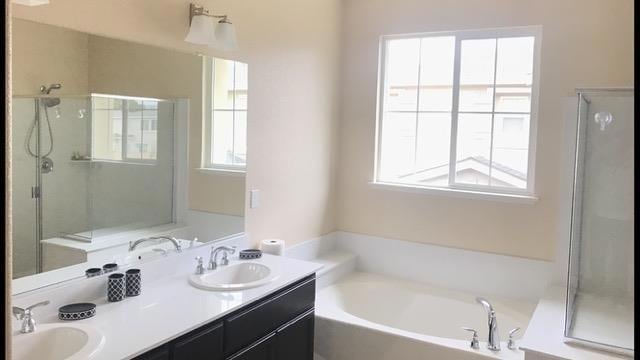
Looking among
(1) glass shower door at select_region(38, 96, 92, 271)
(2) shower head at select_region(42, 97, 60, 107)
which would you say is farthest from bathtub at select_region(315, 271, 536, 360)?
(2) shower head at select_region(42, 97, 60, 107)

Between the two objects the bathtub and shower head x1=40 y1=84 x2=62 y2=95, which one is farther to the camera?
the bathtub

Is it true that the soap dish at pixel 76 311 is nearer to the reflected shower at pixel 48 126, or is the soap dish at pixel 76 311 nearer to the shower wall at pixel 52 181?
the shower wall at pixel 52 181

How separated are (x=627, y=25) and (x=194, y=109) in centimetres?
265

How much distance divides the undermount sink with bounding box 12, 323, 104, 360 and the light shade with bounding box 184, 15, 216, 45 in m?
1.43

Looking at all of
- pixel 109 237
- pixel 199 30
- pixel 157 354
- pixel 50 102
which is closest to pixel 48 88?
pixel 50 102

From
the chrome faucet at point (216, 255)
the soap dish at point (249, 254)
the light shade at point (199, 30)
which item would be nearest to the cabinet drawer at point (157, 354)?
the chrome faucet at point (216, 255)

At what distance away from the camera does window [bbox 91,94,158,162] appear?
2217 millimetres

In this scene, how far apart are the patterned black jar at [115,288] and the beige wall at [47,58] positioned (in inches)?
31.0

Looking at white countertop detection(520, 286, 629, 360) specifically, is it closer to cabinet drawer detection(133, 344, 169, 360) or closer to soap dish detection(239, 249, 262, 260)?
soap dish detection(239, 249, 262, 260)

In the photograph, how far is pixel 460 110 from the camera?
3818mm

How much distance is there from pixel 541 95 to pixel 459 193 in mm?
860

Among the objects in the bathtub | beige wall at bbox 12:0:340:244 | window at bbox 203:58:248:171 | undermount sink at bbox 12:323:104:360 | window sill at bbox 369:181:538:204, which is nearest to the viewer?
undermount sink at bbox 12:323:104:360

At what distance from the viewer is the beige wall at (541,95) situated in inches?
130

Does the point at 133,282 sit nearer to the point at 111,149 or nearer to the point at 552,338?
the point at 111,149
